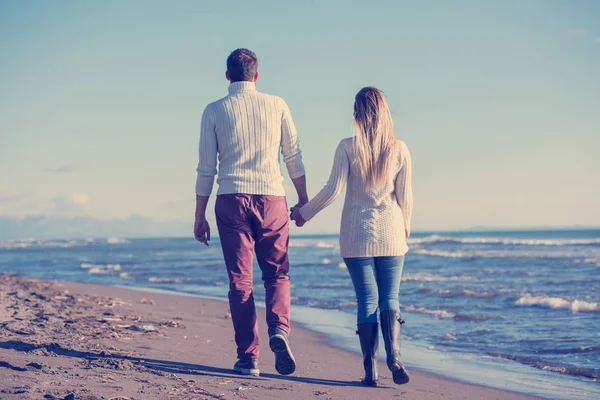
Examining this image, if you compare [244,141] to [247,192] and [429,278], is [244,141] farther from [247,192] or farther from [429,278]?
[429,278]

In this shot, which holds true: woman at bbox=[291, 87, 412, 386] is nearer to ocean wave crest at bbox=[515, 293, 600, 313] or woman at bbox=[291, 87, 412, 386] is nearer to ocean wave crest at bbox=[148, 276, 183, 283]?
ocean wave crest at bbox=[515, 293, 600, 313]

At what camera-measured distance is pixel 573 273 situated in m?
12.6


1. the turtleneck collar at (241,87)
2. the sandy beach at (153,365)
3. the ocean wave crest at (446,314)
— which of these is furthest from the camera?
the ocean wave crest at (446,314)

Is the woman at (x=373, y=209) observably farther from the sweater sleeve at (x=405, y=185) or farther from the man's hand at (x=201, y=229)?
the man's hand at (x=201, y=229)

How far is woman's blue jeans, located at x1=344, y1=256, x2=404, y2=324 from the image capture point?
3656 millimetres

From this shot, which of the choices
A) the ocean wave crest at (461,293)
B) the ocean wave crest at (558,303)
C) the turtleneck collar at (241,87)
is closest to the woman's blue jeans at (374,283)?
the turtleneck collar at (241,87)

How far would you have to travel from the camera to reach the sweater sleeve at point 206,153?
3.78 metres

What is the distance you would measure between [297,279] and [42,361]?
9730 millimetres

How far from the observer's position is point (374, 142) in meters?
3.59

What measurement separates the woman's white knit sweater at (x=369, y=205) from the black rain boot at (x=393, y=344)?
37cm

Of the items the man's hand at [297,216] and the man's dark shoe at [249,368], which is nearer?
the man's dark shoe at [249,368]

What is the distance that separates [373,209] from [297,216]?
505mm

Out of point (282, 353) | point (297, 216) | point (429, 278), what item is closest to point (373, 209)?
point (297, 216)

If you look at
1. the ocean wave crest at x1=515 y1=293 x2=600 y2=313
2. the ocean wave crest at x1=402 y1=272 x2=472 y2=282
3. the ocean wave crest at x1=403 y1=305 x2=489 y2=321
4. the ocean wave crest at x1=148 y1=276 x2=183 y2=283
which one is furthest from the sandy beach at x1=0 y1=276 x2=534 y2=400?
the ocean wave crest at x1=148 y1=276 x2=183 y2=283
